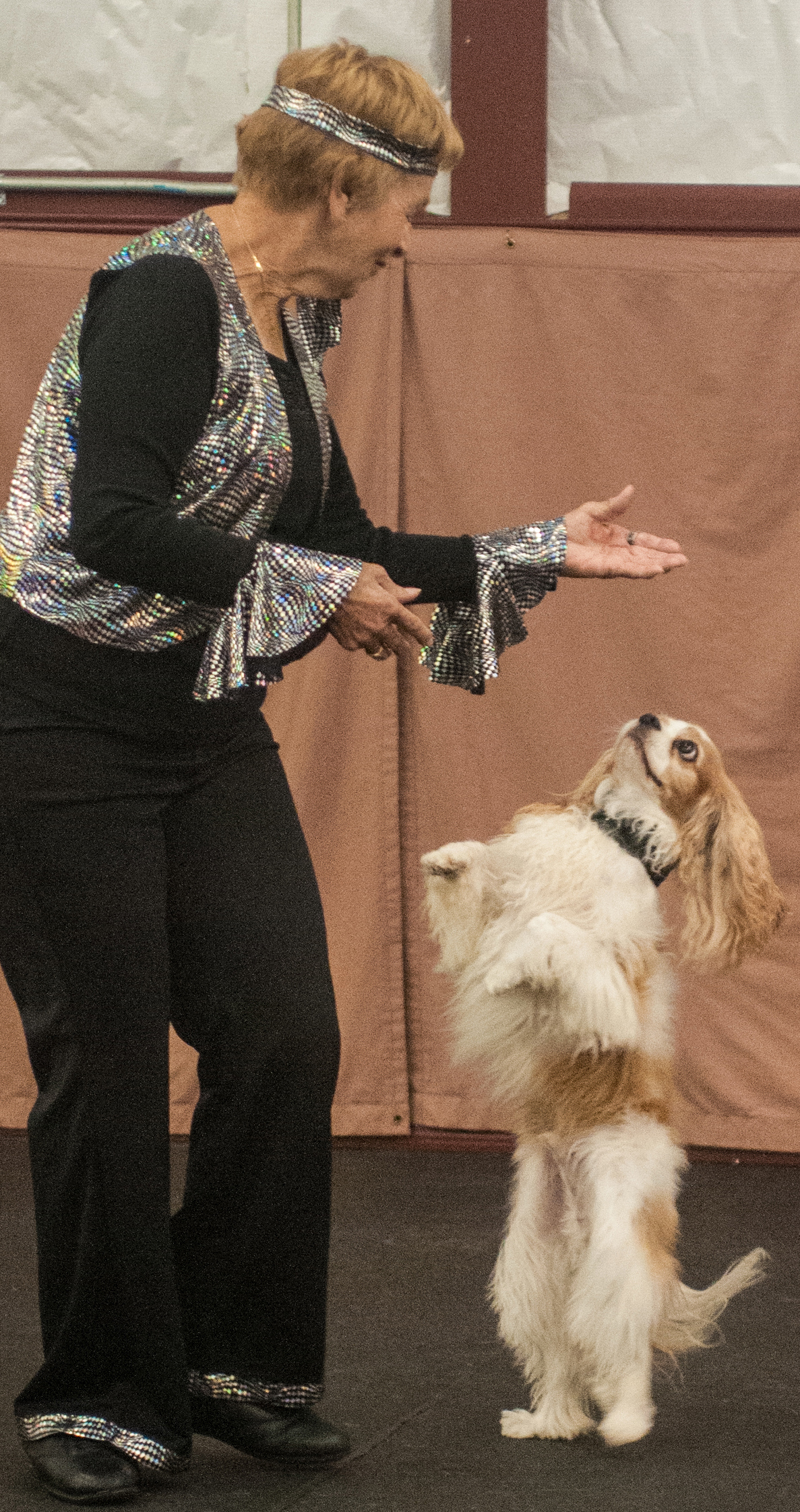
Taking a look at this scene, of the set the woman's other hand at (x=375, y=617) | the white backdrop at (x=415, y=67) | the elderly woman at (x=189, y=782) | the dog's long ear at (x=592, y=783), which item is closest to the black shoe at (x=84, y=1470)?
the elderly woman at (x=189, y=782)

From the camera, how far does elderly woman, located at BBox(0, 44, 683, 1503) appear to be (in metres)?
1.87

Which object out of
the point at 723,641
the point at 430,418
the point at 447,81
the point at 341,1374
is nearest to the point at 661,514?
the point at 723,641

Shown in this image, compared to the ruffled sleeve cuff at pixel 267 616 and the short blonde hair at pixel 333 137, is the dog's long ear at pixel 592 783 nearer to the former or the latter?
the ruffled sleeve cuff at pixel 267 616

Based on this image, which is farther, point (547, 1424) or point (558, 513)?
point (558, 513)

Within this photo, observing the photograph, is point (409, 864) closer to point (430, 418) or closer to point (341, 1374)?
point (430, 418)

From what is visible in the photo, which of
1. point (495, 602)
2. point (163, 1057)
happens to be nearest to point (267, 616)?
point (495, 602)

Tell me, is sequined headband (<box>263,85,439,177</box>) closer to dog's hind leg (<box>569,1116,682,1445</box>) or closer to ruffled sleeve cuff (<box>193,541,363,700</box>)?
ruffled sleeve cuff (<box>193,541,363,700</box>)

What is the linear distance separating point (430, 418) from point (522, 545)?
6.29ft

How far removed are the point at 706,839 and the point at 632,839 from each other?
0.12 meters

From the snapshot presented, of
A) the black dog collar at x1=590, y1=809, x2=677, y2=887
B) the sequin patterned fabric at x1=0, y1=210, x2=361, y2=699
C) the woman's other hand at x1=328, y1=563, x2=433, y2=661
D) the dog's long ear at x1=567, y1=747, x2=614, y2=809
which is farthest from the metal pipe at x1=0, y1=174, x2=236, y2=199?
the woman's other hand at x1=328, y1=563, x2=433, y2=661

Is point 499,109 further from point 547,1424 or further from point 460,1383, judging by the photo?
point 547,1424

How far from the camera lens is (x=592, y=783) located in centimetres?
274

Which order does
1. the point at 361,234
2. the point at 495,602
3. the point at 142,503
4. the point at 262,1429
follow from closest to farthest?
the point at 142,503, the point at 361,234, the point at 262,1429, the point at 495,602

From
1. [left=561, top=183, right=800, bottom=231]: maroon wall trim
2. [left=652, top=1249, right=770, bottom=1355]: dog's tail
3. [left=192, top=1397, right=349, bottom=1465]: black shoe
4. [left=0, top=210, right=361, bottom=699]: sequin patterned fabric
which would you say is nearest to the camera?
[left=0, top=210, right=361, bottom=699]: sequin patterned fabric
